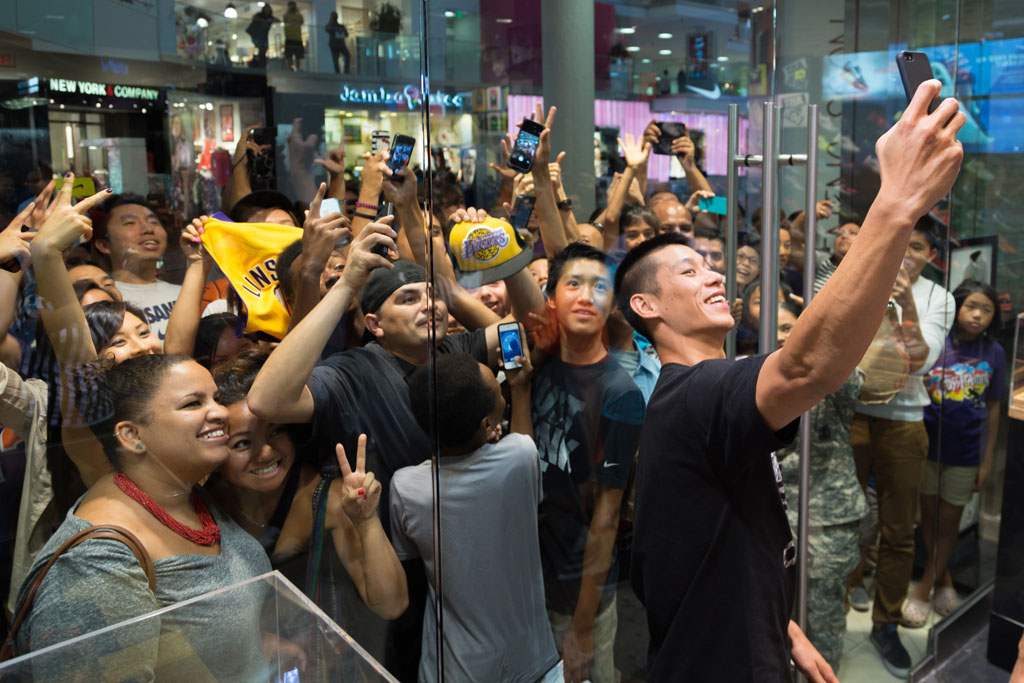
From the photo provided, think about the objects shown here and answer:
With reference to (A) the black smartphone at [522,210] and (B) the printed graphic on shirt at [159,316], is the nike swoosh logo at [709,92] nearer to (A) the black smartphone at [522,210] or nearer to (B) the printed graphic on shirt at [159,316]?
(A) the black smartphone at [522,210]

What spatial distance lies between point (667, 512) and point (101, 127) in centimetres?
110

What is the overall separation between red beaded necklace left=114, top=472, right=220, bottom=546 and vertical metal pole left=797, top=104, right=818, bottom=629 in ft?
3.86

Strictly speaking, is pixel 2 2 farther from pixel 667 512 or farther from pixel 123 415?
pixel 667 512

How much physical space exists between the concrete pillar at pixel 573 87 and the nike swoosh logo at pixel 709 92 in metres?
0.30

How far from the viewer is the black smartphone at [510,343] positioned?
1741 mm

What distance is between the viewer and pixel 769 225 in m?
1.96

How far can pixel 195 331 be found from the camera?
154 centimetres

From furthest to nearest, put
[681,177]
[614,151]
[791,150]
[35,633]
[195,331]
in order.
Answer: [791,150] < [681,177] < [614,151] < [195,331] < [35,633]

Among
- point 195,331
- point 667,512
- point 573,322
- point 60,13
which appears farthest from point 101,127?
point 667,512

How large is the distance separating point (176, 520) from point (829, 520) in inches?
68.9

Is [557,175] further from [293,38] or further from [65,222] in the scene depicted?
[65,222]

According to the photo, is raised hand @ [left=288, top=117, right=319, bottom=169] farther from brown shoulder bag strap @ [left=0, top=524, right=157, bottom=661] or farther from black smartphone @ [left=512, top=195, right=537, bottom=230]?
brown shoulder bag strap @ [left=0, top=524, right=157, bottom=661]

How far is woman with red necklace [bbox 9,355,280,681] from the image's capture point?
1384 millimetres

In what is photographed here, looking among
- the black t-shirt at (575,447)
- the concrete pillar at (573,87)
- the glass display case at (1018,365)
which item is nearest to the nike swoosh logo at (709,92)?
the concrete pillar at (573,87)
